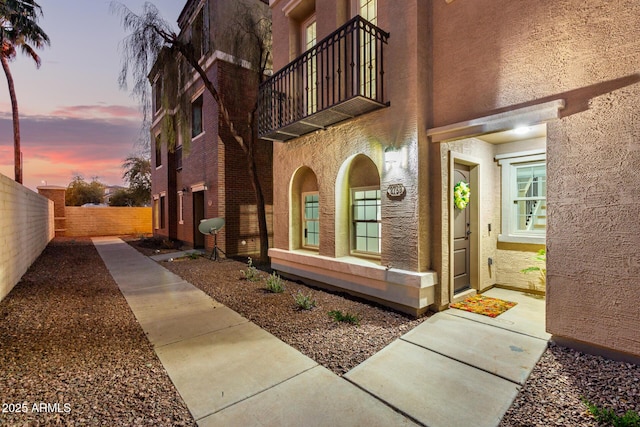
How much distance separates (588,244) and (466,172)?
8.13ft

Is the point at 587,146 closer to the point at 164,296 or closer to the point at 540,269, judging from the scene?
the point at 540,269

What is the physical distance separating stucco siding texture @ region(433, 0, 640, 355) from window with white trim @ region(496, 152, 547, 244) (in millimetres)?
2128

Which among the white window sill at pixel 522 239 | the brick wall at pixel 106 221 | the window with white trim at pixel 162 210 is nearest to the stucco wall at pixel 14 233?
the window with white trim at pixel 162 210

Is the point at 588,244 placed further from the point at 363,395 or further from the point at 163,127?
the point at 163,127

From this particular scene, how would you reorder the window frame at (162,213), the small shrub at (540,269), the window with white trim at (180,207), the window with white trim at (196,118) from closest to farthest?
1. the small shrub at (540,269)
2. the window with white trim at (196,118)
3. the window with white trim at (180,207)
4. the window frame at (162,213)

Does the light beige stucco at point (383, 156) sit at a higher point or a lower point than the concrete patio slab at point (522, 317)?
higher

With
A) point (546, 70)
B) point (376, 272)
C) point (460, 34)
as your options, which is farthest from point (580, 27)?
point (376, 272)

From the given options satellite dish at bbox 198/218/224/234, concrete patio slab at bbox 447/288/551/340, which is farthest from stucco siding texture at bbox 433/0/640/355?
satellite dish at bbox 198/218/224/234

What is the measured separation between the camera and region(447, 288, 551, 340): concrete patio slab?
3.74 metres

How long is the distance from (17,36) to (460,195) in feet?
67.7

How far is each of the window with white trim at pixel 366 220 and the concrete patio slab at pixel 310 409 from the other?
3.04 metres

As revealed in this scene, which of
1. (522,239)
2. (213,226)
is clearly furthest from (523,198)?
(213,226)

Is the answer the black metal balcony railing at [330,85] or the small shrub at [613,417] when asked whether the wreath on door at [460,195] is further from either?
the small shrub at [613,417]

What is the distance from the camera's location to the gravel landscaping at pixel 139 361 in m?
2.28
